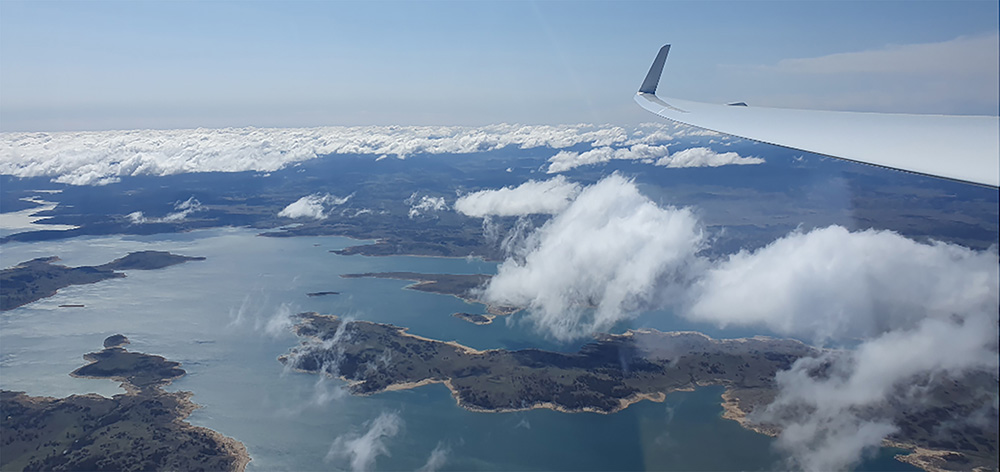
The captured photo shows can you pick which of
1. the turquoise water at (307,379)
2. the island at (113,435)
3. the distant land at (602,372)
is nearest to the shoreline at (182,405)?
the island at (113,435)

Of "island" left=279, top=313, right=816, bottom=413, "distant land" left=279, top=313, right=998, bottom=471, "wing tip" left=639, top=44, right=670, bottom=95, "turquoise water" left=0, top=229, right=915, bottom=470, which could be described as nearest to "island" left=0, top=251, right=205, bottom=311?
"turquoise water" left=0, top=229, right=915, bottom=470

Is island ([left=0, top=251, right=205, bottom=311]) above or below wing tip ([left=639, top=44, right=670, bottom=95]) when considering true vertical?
below

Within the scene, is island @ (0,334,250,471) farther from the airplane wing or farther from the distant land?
the airplane wing

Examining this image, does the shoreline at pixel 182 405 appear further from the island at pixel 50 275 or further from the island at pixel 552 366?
the island at pixel 50 275

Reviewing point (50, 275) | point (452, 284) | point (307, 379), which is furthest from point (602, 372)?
point (50, 275)

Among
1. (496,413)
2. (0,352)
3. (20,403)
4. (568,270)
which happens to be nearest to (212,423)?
(20,403)

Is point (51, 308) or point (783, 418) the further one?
point (51, 308)

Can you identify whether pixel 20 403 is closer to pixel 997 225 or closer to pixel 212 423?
pixel 212 423
